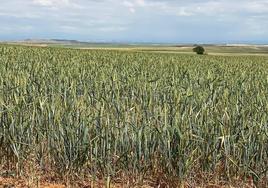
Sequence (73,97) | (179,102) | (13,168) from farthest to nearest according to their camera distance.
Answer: (73,97) → (179,102) → (13,168)

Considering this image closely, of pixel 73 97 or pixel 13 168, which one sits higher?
pixel 73 97

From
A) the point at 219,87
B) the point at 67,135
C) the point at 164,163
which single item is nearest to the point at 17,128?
the point at 67,135

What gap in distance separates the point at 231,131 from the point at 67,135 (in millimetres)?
2241

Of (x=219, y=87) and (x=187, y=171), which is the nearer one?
(x=187, y=171)

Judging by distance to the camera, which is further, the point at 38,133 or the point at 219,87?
the point at 219,87

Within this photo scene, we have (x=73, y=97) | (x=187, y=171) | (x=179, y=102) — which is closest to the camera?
(x=187, y=171)

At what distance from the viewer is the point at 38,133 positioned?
5.92 metres

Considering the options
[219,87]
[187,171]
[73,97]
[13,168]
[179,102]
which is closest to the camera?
[187,171]

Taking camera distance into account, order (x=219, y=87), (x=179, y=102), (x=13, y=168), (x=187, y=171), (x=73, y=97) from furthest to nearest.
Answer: (x=219, y=87), (x=73, y=97), (x=179, y=102), (x=13, y=168), (x=187, y=171)

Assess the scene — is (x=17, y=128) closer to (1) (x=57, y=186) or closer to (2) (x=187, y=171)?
(1) (x=57, y=186)

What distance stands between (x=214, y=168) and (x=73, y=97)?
2.58 metres

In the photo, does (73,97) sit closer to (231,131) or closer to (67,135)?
(67,135)

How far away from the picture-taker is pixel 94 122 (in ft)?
19.5

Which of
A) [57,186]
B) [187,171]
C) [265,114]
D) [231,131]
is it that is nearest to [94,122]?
[57,186]
